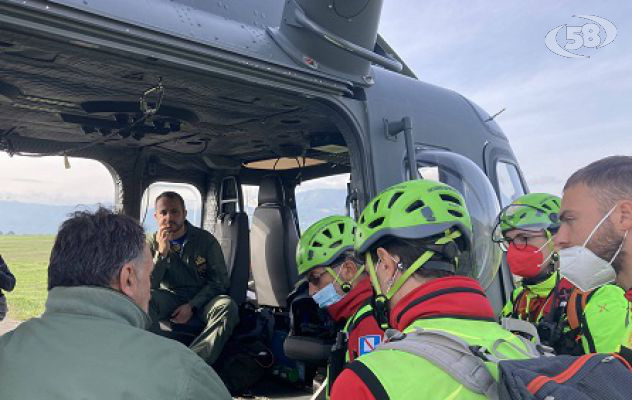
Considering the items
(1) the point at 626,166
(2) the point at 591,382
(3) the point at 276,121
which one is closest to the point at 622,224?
(1) the point at 626,166

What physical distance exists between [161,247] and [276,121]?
1.71 meters

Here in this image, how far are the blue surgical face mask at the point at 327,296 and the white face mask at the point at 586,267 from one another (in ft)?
4.08

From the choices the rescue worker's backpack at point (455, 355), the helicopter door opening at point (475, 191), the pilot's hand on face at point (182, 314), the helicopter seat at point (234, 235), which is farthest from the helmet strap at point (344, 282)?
the helicopter seat at point (234, 235)

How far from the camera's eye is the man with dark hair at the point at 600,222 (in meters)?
1.65

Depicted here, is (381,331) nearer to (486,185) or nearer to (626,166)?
(626,166)

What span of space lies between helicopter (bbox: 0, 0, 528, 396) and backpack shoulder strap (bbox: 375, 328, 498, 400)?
36.0 inches

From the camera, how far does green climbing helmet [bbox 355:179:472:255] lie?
5.33 ft

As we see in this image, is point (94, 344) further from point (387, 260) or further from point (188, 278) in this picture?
point (188, 278)

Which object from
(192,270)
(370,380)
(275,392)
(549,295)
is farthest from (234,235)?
(370,380)

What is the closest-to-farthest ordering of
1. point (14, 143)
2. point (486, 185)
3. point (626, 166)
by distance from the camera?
point (626, 166), point (486, 185), point (14, 143)

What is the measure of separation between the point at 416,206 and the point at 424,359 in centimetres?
70

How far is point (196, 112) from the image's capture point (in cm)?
361

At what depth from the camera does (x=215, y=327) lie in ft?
14.3

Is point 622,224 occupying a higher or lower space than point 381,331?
higher
